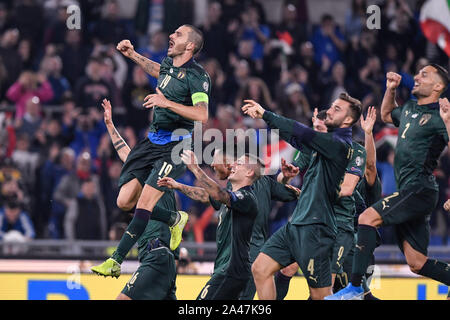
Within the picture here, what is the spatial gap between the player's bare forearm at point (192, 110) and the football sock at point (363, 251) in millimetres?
1820

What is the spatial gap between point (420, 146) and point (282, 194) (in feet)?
4.79

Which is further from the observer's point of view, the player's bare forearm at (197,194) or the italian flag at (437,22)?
the italian flag at (437,22)

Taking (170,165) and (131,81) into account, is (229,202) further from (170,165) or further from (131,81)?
(131,81)

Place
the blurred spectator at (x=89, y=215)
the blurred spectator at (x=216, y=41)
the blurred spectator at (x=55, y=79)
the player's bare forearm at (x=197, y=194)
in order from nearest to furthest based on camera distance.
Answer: the player's bare forearm at (x=197, y=194) < the blurred spectator at (x=89, y=215) < the blurred spectator at (x=55, y=79) < the blurred spectator at (x=216, y=41)

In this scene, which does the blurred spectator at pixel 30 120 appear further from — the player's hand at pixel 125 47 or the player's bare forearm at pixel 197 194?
the player's bare forearm at pixel 197 194

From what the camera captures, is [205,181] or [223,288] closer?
[205,181]

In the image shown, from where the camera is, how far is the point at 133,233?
880 centimetres

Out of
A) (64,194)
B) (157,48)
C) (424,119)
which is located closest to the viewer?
(424,119)

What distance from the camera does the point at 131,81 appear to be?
1488 centimetres

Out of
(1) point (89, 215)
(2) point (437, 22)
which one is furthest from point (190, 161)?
(2) point (437, 22)

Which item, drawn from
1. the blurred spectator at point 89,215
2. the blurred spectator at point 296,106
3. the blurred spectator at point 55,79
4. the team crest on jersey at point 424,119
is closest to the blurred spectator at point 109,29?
the blurred spectator at point 55,79

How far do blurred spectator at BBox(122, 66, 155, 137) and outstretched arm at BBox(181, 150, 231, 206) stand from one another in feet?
21.9

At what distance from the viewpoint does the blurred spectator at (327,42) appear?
1639cm

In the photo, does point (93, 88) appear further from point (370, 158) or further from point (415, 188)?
point (415, 188)
